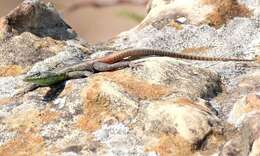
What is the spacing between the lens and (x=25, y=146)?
4.34 metres

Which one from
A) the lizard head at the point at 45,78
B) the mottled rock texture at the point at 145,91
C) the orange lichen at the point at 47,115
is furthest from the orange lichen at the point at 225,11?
the orange lichen at the point at 47,115

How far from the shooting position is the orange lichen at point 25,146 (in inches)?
168

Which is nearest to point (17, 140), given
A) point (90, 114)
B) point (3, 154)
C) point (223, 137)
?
point (3, 154)

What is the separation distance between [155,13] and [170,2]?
0.53 ft

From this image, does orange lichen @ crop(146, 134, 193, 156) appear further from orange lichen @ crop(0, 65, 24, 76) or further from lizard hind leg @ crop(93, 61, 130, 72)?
orange lichen @ crop(0, 65, 24, 76)

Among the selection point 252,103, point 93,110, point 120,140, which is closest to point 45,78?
point 93,110

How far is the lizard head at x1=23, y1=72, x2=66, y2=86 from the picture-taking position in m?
4.98

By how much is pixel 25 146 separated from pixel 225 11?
233 cm

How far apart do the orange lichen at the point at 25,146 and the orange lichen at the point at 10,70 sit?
3.24 ft

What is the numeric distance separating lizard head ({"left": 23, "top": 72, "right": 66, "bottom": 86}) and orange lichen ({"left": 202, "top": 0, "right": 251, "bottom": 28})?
1430mm

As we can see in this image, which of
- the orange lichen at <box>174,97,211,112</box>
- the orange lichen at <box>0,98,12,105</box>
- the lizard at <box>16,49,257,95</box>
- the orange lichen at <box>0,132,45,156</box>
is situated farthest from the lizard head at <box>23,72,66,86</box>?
the orange lichen at <box>174,97,211,112</box>

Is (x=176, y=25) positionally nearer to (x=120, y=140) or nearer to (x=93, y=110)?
(x=93, y=110)

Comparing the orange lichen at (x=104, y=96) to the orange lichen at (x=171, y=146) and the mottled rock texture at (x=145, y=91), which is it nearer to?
the mottled rock texture at (x=145, y=91)

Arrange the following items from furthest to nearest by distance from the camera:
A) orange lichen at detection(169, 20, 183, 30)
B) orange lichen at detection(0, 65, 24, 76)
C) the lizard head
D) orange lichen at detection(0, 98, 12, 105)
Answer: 1. orange lichen at detection(169, 20, 183, 30)
2. orange lichen at detection(0, 65, 24, 76)
3. the lizard head
4. orange lichen at detection(0, 98, 12, 105)
